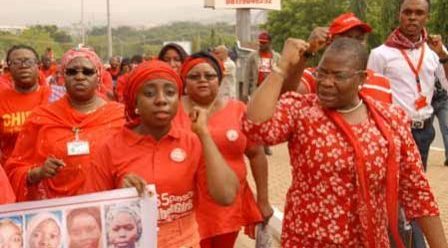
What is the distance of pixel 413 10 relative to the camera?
18.0 feet

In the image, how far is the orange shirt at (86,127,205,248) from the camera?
12.1ft

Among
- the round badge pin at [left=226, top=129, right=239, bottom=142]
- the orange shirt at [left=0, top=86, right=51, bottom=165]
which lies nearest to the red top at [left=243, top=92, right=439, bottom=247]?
the round badge pin at [left=226, top=129, right=239, bottom=142]

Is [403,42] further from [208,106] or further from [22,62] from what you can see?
[22,62]

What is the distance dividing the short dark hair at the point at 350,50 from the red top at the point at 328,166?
211 mm

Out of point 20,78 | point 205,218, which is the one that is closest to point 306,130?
point 205,218

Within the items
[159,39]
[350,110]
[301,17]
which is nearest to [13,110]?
[350,110]

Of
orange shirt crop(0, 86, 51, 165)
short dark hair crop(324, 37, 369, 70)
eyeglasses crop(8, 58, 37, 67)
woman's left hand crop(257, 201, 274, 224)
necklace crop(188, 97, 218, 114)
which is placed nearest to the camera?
short dark hair crop(324, 37, 369, 70)

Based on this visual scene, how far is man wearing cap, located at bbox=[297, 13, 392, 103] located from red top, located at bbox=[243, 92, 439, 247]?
245 millimetres

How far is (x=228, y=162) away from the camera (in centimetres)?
508

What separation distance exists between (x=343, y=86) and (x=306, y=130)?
0.79 feet

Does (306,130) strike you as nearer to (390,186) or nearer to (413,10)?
(390,186)

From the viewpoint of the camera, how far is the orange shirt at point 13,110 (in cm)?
625

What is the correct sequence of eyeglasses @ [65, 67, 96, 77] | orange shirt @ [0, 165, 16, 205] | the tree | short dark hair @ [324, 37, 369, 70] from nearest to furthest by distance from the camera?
orange shirt @ [0, 165, 16, 205], short dark hair @ [324, 37, 369, 70], eyeglasses @ [65, 67, 96, 77], the tree

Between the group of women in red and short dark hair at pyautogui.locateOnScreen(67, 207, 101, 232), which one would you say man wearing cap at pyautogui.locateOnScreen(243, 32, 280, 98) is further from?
short dark hair at pyautogui.locateOnScreen(67, 207, 101, 232)
